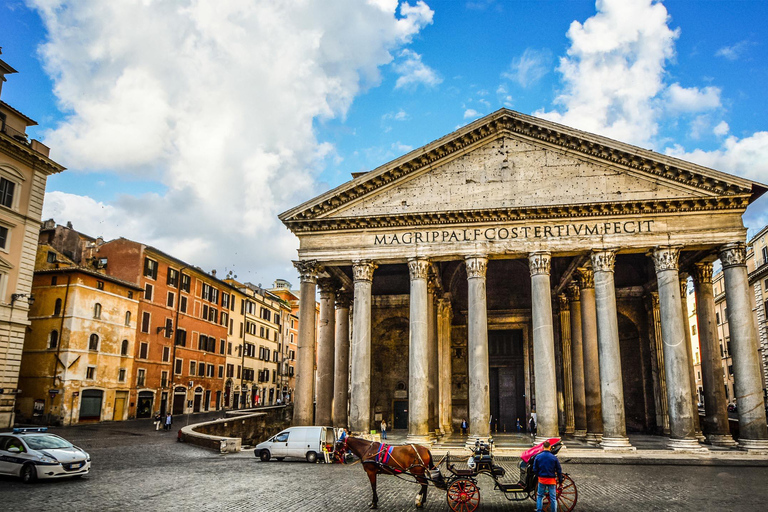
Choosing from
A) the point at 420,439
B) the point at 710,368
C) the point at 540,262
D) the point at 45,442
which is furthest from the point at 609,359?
the point at 45,442

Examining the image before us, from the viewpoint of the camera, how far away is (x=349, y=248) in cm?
2314

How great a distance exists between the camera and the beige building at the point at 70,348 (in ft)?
105

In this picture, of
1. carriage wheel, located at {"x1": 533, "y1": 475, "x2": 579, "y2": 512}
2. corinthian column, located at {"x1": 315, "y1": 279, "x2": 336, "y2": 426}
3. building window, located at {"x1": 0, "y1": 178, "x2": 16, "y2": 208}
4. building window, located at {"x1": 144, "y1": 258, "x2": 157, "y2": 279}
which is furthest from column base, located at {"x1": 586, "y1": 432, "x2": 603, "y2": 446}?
building window, located at {"x1": 144, "y1": 258, "x2": 157, "y2": 279}

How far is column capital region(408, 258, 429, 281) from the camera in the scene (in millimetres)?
22297

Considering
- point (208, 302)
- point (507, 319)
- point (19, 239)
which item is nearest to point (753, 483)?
point (507, 319)

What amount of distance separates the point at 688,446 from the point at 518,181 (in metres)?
11.1

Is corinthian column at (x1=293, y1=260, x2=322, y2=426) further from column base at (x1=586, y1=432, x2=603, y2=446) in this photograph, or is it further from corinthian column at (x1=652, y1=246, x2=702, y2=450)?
corinthian column at (x1=652, y1=246, x2=702, y2=450)

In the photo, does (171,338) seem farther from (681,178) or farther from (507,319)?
(681,178)

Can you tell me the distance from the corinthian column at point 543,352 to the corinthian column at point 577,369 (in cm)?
530

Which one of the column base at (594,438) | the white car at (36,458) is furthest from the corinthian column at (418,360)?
the white car at (36,458)

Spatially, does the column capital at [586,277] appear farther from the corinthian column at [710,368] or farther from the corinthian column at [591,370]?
the corinthian column at [710,368]

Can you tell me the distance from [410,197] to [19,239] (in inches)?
740

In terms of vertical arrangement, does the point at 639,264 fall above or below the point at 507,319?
above

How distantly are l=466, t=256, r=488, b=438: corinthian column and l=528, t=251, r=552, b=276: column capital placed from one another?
5.94 feet
